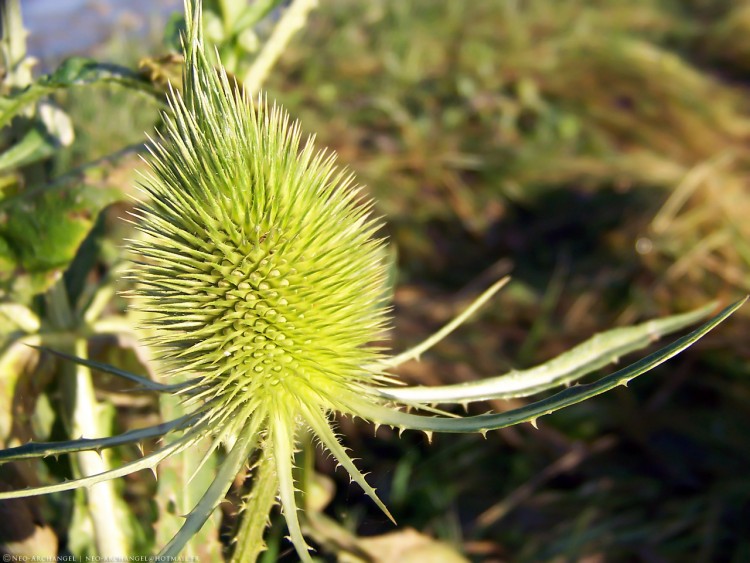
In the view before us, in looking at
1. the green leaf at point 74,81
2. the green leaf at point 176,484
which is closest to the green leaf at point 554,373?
the green leaf at point 176,484

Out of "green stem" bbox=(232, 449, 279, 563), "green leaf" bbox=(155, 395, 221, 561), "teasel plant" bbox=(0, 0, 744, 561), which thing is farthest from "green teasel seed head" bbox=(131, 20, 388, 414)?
"green leaf" bbox=(155, 395, 221, 561)

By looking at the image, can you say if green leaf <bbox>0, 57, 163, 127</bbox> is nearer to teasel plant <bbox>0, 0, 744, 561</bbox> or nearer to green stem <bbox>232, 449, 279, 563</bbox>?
teasel plant <bbox>0, 0, 744, 561</bbox>

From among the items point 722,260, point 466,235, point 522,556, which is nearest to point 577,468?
point 522,556

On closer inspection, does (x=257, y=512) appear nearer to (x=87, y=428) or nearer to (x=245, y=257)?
(x=245, y=257)

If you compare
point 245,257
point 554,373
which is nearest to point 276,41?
point 245,257

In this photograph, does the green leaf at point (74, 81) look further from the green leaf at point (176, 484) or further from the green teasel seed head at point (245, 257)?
the green leaf at point (176, 484)

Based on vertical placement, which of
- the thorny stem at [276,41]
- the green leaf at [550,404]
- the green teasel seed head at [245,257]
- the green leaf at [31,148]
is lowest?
the green leaf at [550,404]
